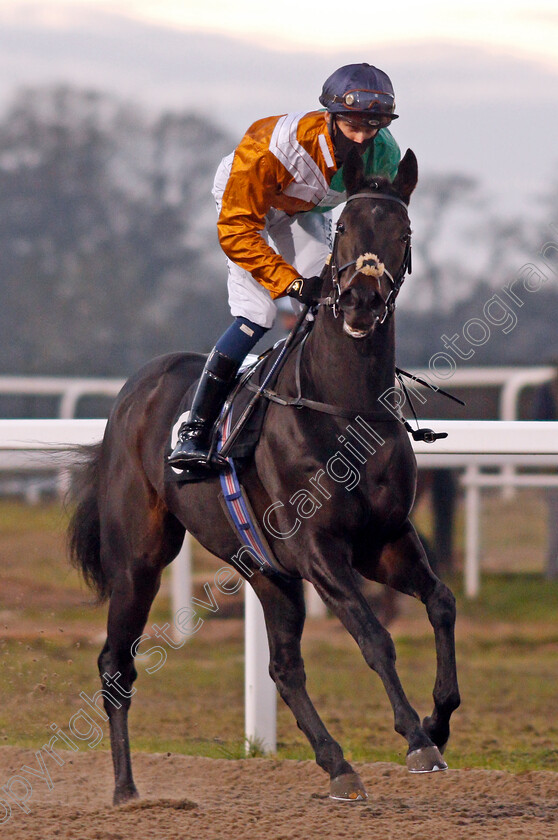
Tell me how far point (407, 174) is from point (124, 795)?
2.26 metres

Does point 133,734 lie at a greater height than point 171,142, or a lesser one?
lesser

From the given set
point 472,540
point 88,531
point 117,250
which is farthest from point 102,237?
point 88,531

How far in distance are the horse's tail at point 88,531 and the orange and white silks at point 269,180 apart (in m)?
1.29

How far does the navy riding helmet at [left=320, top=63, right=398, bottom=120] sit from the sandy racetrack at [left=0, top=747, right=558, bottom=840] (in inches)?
82.0

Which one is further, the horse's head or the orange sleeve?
the orange sleeve

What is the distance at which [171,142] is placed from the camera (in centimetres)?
3325

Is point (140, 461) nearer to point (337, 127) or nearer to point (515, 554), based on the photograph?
point (337, 127)

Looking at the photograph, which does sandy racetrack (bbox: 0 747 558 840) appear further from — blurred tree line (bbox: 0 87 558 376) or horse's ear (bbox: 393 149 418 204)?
blurred tree line (bbox: 0 87 558 376)

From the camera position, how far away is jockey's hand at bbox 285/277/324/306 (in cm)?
363

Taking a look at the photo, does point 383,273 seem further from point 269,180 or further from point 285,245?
point 285,245

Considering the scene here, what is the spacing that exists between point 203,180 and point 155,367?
28094mm

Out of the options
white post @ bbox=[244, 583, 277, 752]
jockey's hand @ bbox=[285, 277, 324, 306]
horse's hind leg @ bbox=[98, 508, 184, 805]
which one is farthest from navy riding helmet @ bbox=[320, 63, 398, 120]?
white post @ bbox=[244, 583, 277, 752]

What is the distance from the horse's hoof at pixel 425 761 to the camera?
321cm

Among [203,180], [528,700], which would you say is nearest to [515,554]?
[528,700]
